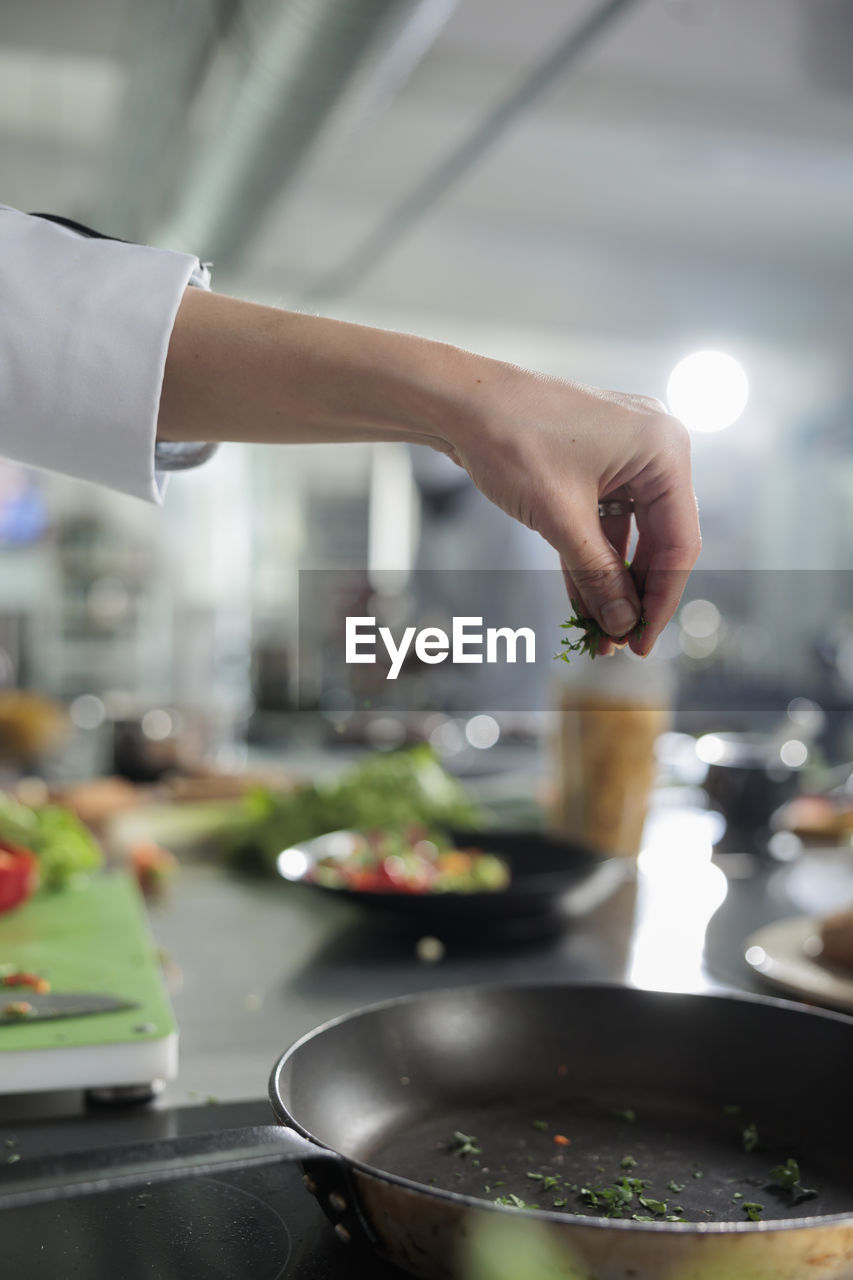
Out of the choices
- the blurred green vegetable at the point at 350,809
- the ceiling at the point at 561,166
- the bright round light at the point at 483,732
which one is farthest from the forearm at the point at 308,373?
the bright round light at the point at 483,732

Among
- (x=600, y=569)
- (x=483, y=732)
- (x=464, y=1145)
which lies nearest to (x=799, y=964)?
(x=464, y=1145)

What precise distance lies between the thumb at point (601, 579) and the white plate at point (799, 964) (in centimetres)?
47

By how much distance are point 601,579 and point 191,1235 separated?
1.28ft

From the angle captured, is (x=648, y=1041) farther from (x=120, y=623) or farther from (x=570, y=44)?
(x=120, y=623)

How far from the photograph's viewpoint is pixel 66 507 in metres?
7.55

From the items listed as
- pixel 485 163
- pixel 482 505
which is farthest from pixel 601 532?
pixel 482 505

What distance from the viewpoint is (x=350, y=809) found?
149 centimetres

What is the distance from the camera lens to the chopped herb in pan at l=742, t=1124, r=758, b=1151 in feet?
2.16

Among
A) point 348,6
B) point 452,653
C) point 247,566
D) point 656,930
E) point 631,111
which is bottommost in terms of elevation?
point 656,930

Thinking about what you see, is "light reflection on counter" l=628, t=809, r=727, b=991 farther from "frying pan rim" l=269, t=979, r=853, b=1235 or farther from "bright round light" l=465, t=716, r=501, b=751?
"bright round light" l=465, t=716, r=501, b=751

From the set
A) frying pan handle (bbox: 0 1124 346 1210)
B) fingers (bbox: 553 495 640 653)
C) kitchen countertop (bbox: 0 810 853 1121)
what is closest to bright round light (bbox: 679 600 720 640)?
kitchen countertop (bbox: 0 810 853 1121)

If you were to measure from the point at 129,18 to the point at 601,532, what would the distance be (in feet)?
10.0

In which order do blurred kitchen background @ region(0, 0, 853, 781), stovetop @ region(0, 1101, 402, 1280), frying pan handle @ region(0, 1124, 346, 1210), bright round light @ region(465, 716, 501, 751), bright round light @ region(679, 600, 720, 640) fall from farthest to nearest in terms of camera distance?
bright round light @ region(679, 600, 720, 640) < bright round light @ region(465, 716, 501, 751) < blurred kitchen background @ region(0, 0, 853, 781) < stovetop @ region(0, 1101, 402, 1280) < frying pan handle @ region(0, 1124, 346, 1210)

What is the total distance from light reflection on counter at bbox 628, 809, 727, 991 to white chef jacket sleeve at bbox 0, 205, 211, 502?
502 mm
